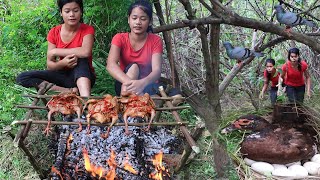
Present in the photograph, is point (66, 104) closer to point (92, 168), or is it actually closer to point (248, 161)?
point (92, 168)

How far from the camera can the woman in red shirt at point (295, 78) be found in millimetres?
5098

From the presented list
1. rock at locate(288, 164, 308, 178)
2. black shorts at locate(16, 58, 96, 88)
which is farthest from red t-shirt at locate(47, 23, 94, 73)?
rock at locate(288, 164, 308, 178)

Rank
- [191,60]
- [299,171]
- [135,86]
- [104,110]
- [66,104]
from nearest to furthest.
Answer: [104,110]
[66,104]
[135,86]
[299,171]
[191,60]

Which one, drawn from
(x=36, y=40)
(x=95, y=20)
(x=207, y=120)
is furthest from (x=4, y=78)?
(x=207, y=120)

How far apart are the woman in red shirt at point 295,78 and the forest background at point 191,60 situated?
0.16 meters

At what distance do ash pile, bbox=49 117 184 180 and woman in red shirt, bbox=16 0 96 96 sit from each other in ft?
2.78

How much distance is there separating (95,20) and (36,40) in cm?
136

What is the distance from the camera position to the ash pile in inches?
125

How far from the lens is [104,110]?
3.13 meters

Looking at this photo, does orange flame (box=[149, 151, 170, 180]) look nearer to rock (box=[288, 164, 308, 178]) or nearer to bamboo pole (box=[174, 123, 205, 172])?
bamboo pole (box=[174, 123, 205, 172])

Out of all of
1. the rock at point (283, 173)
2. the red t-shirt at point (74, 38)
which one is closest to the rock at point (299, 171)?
the rock at point (283, 173)

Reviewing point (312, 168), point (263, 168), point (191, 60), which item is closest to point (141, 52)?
point (263, 168)

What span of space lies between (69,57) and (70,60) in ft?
0.11

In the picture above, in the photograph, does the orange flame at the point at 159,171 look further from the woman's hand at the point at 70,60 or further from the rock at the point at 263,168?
the woman's hand at the point at 70,60
